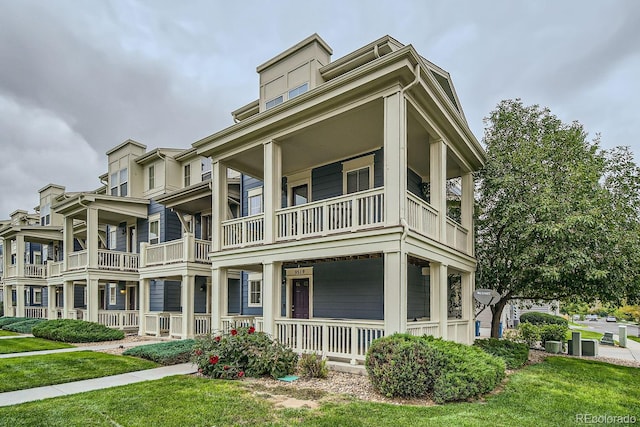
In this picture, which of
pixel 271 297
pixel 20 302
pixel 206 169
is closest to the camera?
pixel 271 297

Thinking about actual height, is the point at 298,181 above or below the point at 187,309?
above

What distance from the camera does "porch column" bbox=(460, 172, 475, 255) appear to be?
12883 mm

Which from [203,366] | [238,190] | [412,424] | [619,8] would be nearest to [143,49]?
[238,190]

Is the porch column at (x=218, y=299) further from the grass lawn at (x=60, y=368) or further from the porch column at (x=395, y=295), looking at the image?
the porch column at (x=395, y=295)

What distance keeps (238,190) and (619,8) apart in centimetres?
1550

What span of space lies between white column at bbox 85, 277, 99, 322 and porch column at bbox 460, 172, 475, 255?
16.2 meters

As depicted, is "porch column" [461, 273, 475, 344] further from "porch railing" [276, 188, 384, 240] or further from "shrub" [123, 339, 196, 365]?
"shrub" [123, 339, 196, 365]

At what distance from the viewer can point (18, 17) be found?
615 inches

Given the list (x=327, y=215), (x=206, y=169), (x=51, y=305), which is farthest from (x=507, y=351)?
(x=51, y=305)

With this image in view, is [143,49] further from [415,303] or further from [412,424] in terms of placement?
[412,424]

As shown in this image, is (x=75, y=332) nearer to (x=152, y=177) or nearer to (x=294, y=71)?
(x=152, y=177)

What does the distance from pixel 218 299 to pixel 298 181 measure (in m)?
4.87

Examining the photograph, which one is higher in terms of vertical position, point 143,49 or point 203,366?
point 143,49

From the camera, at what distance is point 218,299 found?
1199 cm
